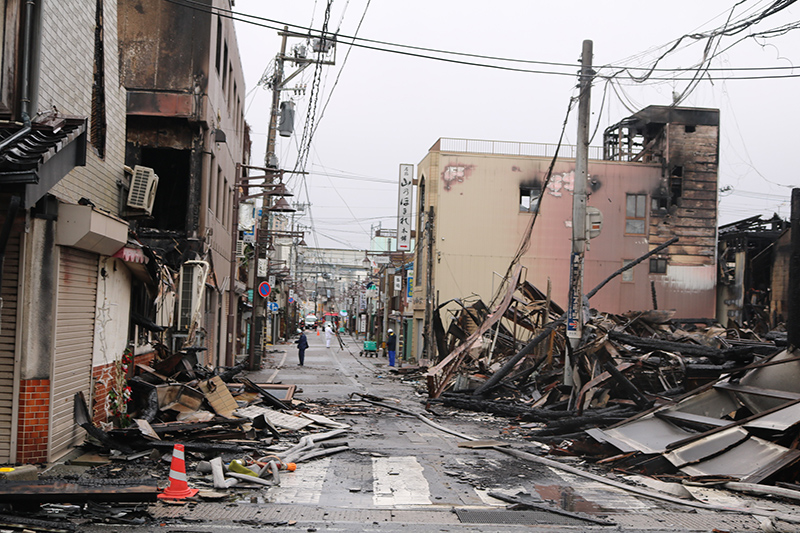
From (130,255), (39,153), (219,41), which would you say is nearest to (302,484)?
(130,255)

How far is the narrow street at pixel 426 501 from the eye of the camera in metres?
7.11

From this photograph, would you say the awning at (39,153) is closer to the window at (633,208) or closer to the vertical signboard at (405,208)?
the vertical signboard at (405,208)

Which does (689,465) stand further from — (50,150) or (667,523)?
(50,150)

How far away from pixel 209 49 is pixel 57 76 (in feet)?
A: 33.7

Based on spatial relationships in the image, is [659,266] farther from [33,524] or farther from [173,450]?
[33,524]

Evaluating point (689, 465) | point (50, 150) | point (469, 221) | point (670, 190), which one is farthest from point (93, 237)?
point (670, 190)

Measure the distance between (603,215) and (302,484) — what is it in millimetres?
33330

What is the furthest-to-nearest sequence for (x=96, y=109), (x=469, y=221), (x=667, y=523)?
(x=469, y=221) < (x=96, y=109) < (x=667, y=523)

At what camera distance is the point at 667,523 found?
293 inches

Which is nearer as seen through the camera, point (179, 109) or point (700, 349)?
point (700, 349)

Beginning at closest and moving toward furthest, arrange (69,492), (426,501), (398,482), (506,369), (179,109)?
(69,492)
(426,501)
(398,482)
(506,369)
(179,109)

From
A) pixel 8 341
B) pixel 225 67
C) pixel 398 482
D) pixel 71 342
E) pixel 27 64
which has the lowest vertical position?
pixel 398 482

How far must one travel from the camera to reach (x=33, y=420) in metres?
8.67

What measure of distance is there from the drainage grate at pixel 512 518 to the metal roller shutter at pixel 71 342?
5430 mm
